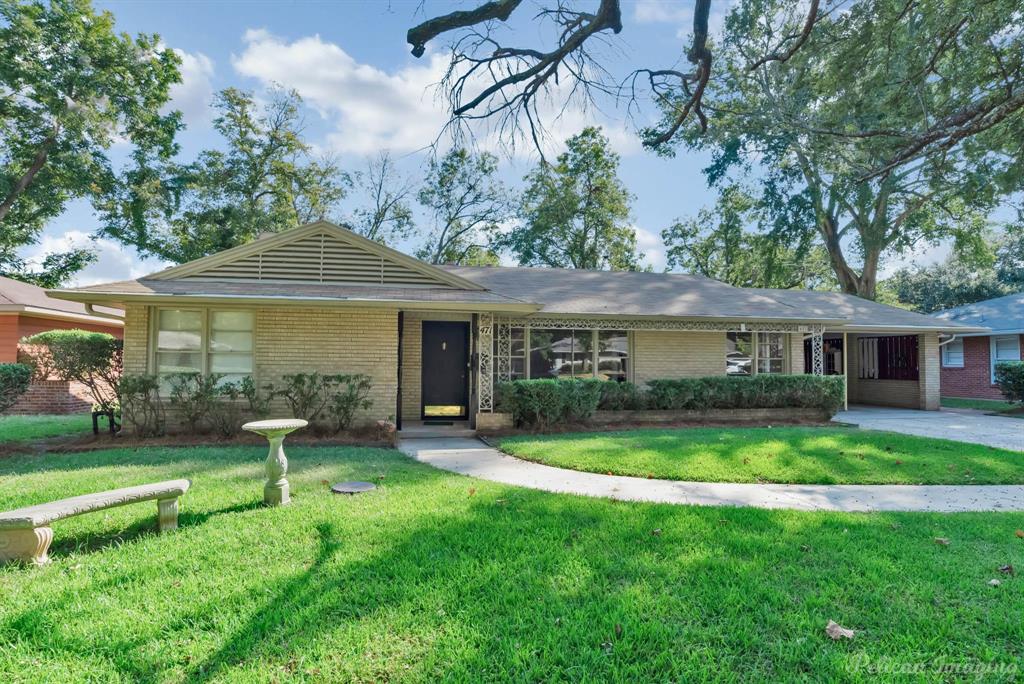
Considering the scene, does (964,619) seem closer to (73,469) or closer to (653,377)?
(73,469)

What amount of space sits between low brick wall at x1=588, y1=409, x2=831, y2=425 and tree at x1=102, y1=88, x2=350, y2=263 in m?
21.6

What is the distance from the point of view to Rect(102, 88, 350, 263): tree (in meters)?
23.8

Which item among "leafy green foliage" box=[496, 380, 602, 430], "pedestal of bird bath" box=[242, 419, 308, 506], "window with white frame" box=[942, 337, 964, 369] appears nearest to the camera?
"pedestal of bird bath" box=[242, 419, 308, 506]

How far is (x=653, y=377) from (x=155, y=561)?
11576 mm

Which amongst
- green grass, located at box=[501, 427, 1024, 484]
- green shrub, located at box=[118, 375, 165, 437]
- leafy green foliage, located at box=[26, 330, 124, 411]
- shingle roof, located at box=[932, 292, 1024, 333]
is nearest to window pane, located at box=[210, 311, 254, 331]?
green shrub, located at box=[118, 375, 165, 437]

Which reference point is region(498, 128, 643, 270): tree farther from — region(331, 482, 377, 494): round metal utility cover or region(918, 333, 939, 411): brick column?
region(331, 482, 377, 494): round metal utility cover

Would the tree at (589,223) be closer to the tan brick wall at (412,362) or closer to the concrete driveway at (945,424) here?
the concrete driveway at (945,424)

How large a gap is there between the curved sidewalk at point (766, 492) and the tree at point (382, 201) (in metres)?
26.3

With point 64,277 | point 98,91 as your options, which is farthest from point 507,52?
point 64,277

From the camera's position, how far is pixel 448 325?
12430mm

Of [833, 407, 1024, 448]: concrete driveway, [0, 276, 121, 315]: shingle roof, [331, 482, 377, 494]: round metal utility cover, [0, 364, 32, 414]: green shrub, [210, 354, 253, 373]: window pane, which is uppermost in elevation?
[0, 276, 121, 315]: shingle roof

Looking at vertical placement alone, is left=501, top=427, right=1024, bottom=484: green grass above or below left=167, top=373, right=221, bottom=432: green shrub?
below

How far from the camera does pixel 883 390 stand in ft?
58.2

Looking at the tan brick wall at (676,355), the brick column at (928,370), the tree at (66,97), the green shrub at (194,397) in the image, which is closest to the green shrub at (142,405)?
the green shrub at (194,397)
